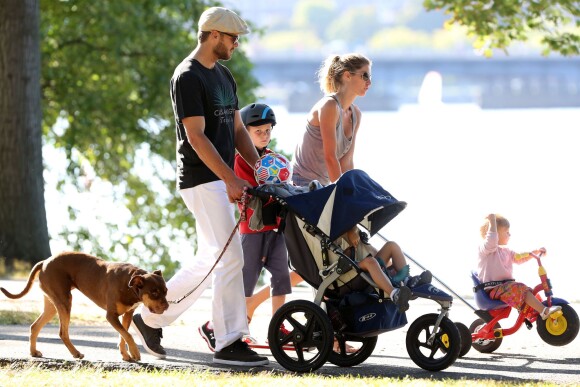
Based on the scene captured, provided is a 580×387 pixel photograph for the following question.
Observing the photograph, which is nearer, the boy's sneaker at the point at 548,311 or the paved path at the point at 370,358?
the paved path at the point at 370,358

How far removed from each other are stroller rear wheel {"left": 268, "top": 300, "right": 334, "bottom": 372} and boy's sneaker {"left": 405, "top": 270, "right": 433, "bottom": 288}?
0.52 meters

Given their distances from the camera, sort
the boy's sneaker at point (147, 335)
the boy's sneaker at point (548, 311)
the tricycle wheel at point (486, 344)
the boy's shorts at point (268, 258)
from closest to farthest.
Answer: the boy's sneaker at point (147, 335), the boy's shorts at point (268, 258), the boy's sneaker at point (548, 311), the tricycle wheel at point (486, 344)

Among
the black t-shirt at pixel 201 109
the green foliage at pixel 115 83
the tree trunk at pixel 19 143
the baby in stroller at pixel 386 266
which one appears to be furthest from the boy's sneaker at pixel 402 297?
the green foliage at pixel 115 83

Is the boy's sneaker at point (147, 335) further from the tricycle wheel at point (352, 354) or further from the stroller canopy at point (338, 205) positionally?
the stroller canopy at point (338, 205)

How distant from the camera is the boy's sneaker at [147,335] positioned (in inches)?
301

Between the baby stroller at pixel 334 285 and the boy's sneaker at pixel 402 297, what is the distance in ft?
0.27

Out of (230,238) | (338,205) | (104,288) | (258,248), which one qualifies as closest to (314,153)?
(258,248)

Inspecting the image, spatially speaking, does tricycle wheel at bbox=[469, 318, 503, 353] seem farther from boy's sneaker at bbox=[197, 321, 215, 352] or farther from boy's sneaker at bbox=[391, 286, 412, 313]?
boy's sneaker at bbox=[197, 321, 215, 352]

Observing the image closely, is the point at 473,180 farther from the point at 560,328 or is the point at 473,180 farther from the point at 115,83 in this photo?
the point at 560,328

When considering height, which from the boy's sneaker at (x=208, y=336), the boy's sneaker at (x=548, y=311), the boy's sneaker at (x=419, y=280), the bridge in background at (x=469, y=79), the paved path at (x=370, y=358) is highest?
the bridge in background at (x=469, y=79)

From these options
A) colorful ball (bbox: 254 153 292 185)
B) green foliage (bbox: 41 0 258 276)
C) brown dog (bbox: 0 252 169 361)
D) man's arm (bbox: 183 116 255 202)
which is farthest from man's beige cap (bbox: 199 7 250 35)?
green foliage (bbox: 41 0 258 276)

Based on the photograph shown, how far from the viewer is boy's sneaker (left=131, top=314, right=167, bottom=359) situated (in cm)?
763

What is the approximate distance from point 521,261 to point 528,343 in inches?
30.8

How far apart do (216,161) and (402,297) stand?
1.28m
